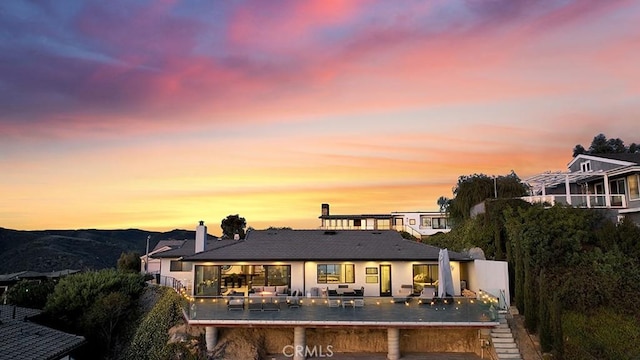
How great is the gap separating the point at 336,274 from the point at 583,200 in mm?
17004

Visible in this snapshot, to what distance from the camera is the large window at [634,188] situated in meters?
27.8

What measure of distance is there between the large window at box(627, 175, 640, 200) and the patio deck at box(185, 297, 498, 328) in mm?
16728

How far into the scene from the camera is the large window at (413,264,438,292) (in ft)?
78.5

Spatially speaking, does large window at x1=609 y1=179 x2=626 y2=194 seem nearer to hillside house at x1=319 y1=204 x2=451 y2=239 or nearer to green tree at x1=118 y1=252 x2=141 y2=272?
hillside house at x1=319 y1=204 x2=451 y2=239

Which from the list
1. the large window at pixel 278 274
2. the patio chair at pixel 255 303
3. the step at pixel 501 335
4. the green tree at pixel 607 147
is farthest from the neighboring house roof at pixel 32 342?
the green tree at pixel 607 147

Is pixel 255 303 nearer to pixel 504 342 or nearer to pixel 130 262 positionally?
pixel 504 342

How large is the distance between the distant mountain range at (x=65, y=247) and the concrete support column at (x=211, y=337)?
76614 millimetres

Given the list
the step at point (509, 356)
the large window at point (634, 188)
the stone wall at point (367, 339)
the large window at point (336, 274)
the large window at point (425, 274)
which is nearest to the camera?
the step at point (509, 356)

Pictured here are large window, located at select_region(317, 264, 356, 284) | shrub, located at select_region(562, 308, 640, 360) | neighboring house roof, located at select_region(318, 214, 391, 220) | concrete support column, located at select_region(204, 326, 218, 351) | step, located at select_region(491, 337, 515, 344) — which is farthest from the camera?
neighboring house roof, located at select_region(318, 214, 391, 220)

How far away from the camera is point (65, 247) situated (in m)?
105

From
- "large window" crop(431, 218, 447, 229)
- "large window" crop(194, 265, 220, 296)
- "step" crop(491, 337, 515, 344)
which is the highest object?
"large window" crop(431, 218, 447, 229)

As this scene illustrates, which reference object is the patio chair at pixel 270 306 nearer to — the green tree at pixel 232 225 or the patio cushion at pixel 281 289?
the patio cushion at pixel 281 289

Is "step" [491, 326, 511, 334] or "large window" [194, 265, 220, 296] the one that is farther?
"large window" [194, 265, 220, 296]
